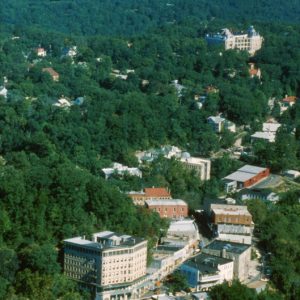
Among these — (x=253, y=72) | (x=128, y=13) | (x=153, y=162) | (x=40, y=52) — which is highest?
(x=128, y=13)

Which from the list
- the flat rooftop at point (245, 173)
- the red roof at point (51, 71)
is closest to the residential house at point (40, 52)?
the red roof at point (51, 71)

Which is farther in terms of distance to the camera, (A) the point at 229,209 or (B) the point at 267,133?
(B) the point at 267,133

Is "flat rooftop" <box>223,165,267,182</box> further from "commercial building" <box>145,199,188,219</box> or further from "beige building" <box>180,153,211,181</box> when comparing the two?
"commercial building" <box>145,199,188,219</box>

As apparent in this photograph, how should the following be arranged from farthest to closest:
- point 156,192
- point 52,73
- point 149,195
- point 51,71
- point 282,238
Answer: point 51,71 → point 52,73 → point 156,192 → point 149,195 → point 282,238

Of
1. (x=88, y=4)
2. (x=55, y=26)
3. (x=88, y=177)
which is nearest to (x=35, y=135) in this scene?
(x=88, y=177)

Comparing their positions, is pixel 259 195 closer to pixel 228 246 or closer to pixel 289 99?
pixel 228 246

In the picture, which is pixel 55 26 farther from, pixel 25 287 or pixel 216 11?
pixel 25 287

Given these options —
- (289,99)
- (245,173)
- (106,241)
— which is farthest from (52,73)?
(106,241)
